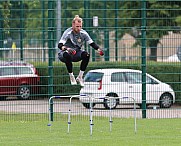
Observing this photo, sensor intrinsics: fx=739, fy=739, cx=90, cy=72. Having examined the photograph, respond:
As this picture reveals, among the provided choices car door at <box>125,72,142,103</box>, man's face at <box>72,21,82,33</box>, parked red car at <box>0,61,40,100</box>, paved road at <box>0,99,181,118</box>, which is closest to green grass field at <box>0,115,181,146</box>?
paved road at <box>0,99,181,118</box>

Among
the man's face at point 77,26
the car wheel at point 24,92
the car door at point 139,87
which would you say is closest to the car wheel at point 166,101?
the car door at point 139,87

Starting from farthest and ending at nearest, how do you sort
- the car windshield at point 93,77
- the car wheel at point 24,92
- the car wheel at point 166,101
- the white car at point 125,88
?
the car windshield at point 93,77, the car wheel at point 166,101, the white car at point 125,88, the car wheel at point 24,92

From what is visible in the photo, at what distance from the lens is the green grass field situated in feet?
53.2

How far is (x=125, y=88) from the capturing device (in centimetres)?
A: 2477

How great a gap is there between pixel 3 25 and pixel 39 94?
9.96ft

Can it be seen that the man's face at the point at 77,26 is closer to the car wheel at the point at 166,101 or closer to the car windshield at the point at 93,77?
the car wheel at the point at 166,101

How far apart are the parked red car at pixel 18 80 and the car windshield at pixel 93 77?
99.4 inches

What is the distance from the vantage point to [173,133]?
60.4ft

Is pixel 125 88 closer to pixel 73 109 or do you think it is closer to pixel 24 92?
pixel 73 109

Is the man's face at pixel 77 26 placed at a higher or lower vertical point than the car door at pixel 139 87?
higher

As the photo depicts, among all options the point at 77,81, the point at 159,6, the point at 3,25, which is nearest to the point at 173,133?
the point at 77,81

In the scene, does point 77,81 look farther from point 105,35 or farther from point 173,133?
point 105,35

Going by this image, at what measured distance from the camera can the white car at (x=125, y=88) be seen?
24484 millimetres

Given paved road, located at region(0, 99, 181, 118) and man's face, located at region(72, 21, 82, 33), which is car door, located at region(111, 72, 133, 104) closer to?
paved road, located at region(0, 99, 181, 118)
